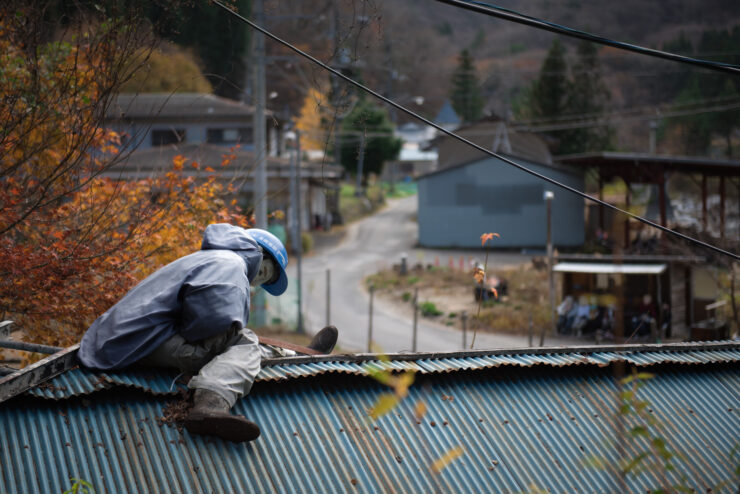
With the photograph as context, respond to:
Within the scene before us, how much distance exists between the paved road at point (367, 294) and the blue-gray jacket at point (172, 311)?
6724mm

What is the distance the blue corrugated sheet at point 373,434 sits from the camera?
4.48 m

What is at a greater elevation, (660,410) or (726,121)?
(726,121)

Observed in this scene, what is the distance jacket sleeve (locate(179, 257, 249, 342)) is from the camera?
479cm

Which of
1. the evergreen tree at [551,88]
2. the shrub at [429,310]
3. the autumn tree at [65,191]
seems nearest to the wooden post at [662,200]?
the shrub at [429,310]

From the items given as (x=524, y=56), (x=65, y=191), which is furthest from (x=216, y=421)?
(x=524, y=56)

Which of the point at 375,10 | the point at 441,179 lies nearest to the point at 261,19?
the point at 375,10

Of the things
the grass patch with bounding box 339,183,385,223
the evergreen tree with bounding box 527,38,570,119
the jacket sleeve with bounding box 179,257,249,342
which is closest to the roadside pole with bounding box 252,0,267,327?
the jacket sleeve with bounding box 179,257,249,342

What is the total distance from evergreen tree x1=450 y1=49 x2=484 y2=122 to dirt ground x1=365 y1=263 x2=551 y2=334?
1354 inches

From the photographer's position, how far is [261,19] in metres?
18.0

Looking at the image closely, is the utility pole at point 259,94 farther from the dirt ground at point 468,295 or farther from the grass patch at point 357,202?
the grass patch at point 357,202

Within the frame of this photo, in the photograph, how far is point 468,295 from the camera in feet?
102

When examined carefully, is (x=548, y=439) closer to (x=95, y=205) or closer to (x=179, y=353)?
(x=179, y=353)

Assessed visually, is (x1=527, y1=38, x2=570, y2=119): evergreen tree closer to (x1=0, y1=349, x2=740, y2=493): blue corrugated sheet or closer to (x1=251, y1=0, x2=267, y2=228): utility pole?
(x1=251, y1=0, x2=267, y2=228): utility pole

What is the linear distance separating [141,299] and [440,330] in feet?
72.7
